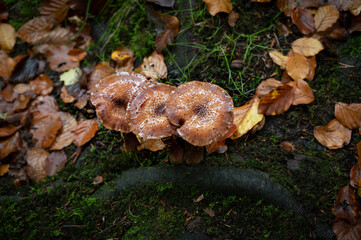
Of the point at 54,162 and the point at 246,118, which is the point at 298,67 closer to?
the point at 246,118

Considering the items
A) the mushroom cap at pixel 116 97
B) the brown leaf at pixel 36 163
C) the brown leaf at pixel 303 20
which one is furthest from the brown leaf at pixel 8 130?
the brown leaf at pixel 303 20

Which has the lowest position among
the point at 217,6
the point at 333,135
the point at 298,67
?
the point at 333,135

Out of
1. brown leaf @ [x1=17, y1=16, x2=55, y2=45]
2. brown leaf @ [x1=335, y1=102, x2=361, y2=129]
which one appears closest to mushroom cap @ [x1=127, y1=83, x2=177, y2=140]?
brown leaf @ [x1=335, y1=102, x2=361, y2=129]

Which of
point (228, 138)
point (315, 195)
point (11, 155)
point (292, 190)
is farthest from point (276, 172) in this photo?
point (11, 155)

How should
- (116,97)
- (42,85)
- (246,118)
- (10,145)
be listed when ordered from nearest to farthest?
(116,97) → (246,118) → (10,145) → (42,85)

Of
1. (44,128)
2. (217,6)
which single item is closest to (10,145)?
(44,128)

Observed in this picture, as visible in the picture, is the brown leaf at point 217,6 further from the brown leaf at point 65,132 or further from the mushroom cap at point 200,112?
the brown leaf at point 65,132

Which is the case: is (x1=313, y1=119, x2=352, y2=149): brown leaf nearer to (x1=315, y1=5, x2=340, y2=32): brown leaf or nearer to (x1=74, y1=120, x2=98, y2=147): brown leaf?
(x1=315, y1=5, x2=340, y2=32): brown leaf
